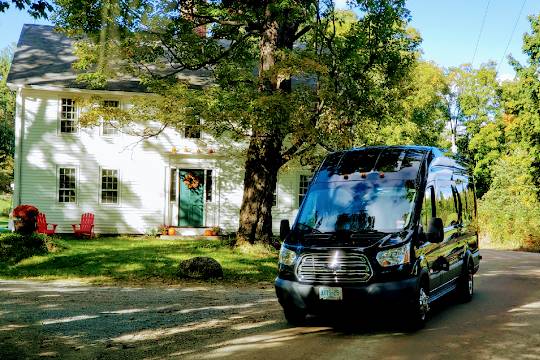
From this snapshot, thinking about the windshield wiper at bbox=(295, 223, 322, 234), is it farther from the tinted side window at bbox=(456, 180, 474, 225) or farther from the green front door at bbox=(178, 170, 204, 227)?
the green front door at bbox=(178, 170, 204, 227)

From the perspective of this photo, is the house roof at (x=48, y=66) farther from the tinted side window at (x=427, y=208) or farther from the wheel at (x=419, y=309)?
the wheel at (x=419, y=309)

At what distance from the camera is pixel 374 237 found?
757 cm

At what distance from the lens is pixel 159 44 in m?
18.3

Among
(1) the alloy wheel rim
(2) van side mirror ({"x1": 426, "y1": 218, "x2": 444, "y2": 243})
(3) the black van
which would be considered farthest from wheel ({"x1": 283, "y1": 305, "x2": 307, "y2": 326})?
(2) van side mirror ({"x1": 426, "y1": 218, "x2": 444, "y2": 243})

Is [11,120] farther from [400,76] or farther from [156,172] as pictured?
[400,76]

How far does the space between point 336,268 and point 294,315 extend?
1.13 meters

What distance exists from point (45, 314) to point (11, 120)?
56.4 m

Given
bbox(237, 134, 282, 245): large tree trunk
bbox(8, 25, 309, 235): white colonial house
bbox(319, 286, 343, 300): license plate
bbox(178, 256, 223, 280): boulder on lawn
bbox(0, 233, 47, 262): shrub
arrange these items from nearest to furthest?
bbox(319, 286, 343, 300): license plate → bbox(178, 256, 223, 280): boulder on lawn → bbox(0, 233, 47, 262): shrub → bbox(237, 134, 282, 245): large tree trunk → bbox(8, 25, 309, 235): white colonial house

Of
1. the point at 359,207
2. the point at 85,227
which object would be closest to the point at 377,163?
the point at 359,207

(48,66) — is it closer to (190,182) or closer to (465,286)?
(190,182)

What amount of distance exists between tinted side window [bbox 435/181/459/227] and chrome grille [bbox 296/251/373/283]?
7.59ft

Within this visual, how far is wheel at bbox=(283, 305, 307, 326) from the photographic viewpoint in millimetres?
7887

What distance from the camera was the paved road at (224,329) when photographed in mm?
6496

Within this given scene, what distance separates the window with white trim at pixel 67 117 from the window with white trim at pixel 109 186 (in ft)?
7.37
